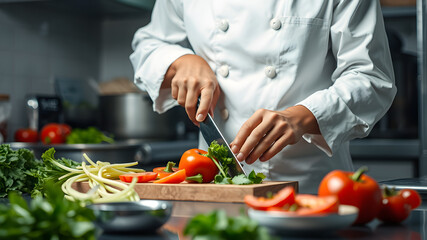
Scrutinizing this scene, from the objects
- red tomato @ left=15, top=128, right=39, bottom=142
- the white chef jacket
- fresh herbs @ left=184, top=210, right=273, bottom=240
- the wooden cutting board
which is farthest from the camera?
red tomato @ left=15, top=128, right=39, bottom=142

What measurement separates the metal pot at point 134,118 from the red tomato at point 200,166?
1.57m

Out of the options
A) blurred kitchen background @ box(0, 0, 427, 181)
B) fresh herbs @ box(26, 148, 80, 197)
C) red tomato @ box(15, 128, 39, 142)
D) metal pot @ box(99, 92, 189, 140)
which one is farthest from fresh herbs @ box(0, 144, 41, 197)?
metal pot @ box(99, 92, 189, 140)

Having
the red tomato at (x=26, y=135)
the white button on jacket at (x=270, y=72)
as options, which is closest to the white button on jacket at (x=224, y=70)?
the white button on jacket at (x=270, y=72)

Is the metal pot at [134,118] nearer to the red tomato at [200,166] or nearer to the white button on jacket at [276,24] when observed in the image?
the white button on jacket at [276,24]

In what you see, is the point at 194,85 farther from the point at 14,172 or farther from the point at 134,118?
the point at 134,118

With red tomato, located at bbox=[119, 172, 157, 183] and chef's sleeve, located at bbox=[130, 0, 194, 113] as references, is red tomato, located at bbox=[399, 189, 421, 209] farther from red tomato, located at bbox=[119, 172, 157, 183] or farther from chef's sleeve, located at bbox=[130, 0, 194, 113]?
chef's sleeve, located at bbox=[130, 0, 194, 113]

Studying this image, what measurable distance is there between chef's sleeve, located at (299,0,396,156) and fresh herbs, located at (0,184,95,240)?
0.69 m

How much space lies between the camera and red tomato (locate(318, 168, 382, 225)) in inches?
30.7

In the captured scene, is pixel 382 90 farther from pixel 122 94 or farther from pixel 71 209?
pixel 122 94

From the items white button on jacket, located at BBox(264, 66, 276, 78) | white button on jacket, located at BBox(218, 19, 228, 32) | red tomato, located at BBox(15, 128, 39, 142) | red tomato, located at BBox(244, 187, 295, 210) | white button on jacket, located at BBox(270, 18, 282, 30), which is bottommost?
red tomato, located at BBox(15, 128, 39, 142)

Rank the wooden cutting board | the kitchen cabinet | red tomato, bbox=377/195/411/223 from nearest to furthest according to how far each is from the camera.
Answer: red tomato, bbox=377/195/411/223 → the wooden cutting board → the kitchen cabinet

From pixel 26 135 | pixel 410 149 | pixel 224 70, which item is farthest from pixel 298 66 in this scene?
pixel 26 135

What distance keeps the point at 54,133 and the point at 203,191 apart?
5.11 feet

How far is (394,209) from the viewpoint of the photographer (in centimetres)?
82
